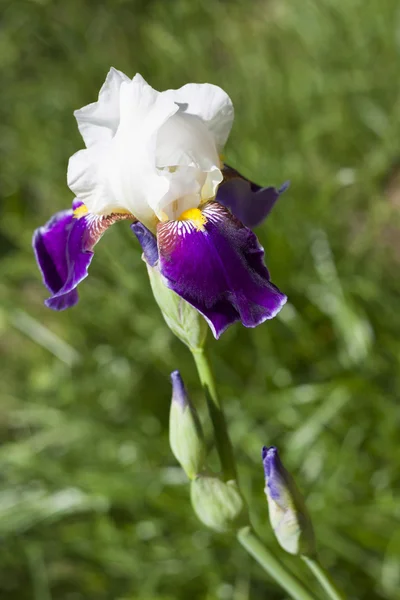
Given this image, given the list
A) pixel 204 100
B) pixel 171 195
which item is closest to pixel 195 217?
pixel 171 195

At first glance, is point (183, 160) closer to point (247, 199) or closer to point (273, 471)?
point (247, 199)

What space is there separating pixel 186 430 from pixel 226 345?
122 centimetres

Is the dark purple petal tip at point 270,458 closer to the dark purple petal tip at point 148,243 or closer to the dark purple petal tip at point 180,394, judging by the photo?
the dark purple petal tip at point 180,394

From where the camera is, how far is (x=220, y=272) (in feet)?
2.80

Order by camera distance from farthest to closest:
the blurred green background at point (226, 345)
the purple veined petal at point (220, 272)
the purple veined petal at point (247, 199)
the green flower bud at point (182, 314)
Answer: the blurred green background at point (226, 345) → the purple veined petal at point (247, 199) → the green flower bud at point (182, 314) → the purple veined petal at point (220, 272)

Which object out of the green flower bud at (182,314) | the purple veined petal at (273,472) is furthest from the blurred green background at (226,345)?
the green flower bud at (182,314)

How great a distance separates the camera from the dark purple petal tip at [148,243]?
919mm

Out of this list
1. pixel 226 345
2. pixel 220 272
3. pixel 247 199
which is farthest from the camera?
pixel 226 345

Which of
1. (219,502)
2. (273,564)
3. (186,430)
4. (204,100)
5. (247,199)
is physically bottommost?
(273,564)

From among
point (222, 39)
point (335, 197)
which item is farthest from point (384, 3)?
point (335, 197)

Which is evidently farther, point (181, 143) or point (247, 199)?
point (247, 199)

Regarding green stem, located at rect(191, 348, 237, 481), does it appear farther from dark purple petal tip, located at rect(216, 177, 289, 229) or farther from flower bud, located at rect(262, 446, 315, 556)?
dark purple petal tip, located at rect(216, 177, 289, 229)

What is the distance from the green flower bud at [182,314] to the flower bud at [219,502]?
0.63ft

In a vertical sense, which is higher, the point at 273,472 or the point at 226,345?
the point at 226,345
